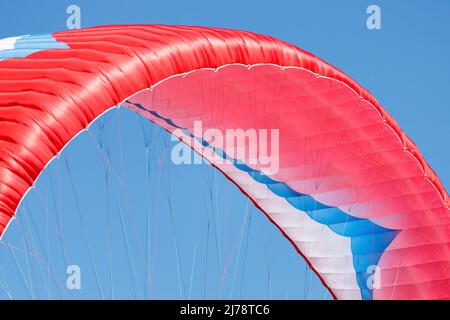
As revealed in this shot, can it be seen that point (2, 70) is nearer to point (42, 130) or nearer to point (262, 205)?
point (42, 130)

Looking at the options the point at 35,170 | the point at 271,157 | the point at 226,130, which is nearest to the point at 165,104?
the point at 226,130

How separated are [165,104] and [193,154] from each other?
4.87 feet

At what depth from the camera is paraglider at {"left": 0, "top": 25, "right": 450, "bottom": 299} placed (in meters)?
11.1

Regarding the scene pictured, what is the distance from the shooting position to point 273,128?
16047mm

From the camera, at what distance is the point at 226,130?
1596cm

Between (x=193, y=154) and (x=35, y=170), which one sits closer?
(x=35, y=170)

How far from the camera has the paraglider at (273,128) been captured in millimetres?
11086

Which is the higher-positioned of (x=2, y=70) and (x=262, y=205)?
(x=2, y=70)

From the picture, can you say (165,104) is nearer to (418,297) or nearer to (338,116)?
(338,116)

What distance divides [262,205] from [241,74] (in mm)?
3535
